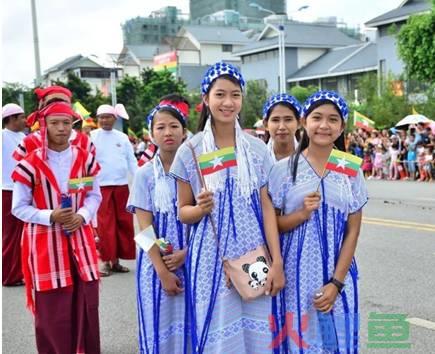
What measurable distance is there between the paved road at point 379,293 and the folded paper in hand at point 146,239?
161 cm

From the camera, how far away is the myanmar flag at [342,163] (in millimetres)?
3074

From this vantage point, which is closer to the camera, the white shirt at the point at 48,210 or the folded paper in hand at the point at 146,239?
the folded paper in hand at the point at 146,239

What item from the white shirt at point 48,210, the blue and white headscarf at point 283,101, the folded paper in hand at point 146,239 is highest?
the blue and white headscarf at point 283,101

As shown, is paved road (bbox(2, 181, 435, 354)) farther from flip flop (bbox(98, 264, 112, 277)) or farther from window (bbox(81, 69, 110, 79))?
window (bbox(81, 69, 110, 79))

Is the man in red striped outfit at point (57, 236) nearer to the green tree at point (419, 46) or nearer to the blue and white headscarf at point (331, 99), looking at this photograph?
the blue and white headscarf at point (331, 99)

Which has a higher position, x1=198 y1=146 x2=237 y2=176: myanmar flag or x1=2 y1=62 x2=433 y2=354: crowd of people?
x1=198 y1=146 x2=237 y2=176: myanmar flag

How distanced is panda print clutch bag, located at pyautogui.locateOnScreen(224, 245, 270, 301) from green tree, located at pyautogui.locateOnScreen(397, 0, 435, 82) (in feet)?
72.6

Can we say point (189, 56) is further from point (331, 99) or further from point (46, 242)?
point (331, 99)

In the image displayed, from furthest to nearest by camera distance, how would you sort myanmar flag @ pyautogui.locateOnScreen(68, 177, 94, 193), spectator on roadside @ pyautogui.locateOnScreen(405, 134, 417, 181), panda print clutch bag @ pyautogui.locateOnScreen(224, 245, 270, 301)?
spectator on roadside @ pyautogui.locateOnScreen(405, 134, 417, 181), myanmar flag @ pyautogui.locateOnScreen(68, 177, 94, 193), panda print clutch bag @ pyautogui.locateOnScreen(224, 245, 270, 301)

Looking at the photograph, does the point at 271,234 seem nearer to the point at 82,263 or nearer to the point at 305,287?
the point at 305,287

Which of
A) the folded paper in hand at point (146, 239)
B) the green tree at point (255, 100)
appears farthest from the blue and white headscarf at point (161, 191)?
the green tree at point (255, 100)

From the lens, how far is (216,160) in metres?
2.97

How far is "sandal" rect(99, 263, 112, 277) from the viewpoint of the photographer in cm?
702

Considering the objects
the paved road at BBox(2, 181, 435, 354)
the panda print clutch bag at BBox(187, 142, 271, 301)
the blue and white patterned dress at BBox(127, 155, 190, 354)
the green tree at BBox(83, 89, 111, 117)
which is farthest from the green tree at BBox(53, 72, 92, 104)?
the panda print clutch bag at BBox(187, 142, 271, 301)
